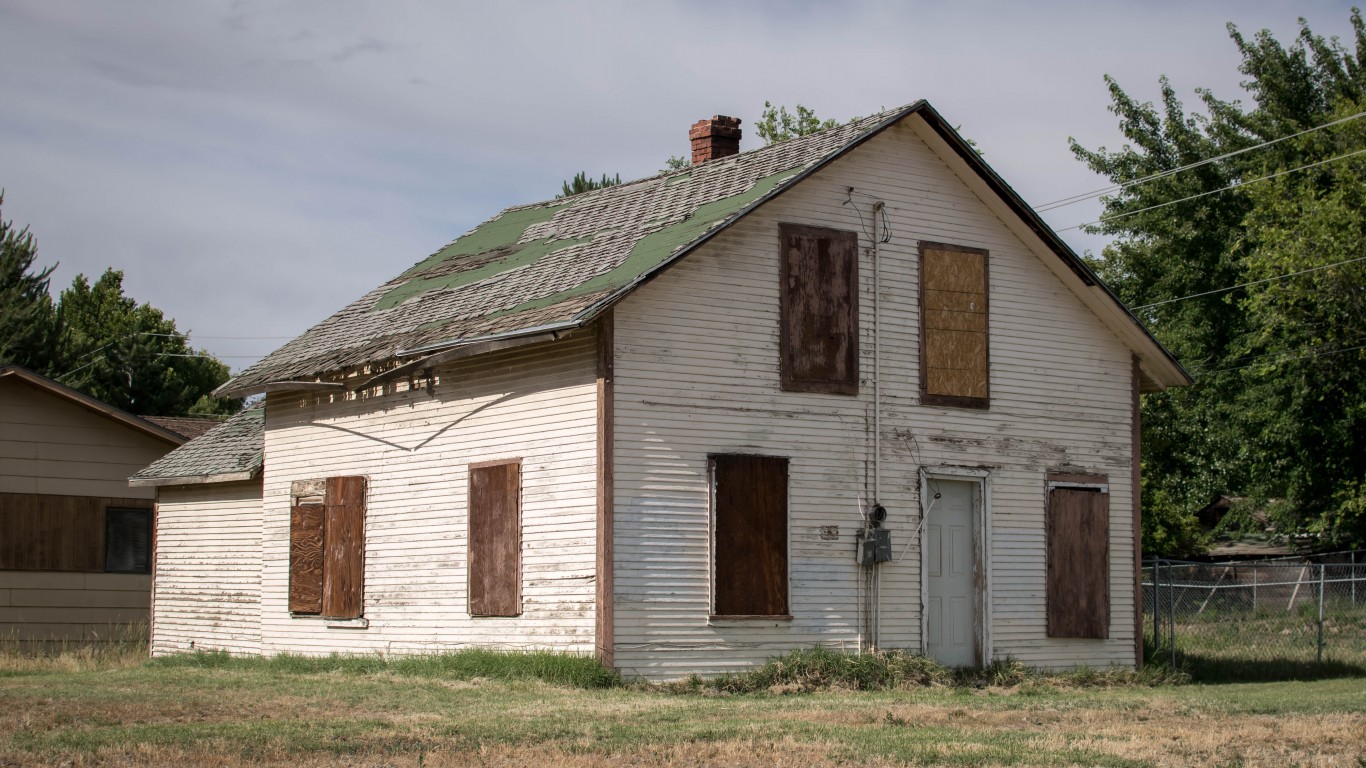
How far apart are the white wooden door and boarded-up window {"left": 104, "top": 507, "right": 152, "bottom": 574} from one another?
13.9 metres

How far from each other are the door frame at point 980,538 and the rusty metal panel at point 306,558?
25.7 ft

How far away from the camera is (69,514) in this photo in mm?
25906

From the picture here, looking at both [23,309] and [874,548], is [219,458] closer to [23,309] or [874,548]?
[874,548]

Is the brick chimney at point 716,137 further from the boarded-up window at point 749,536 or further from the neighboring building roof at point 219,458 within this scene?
the neighboring building roof at point 219,458

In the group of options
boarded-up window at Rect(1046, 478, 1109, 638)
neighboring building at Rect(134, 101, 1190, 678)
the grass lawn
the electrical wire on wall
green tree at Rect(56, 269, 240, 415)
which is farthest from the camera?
green tree at Rect(56, 269, 240, 415)

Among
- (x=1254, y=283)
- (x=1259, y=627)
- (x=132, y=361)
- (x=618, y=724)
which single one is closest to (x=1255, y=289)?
(x=1254, y=283)

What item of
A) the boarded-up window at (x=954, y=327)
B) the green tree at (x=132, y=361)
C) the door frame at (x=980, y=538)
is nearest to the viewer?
the door frame at (x=980, y=538)

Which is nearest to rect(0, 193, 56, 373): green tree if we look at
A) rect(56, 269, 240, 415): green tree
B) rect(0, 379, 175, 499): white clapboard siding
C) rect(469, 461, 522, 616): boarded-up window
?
rect(56, 269, 240, 415): green tree

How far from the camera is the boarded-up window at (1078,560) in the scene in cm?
2017

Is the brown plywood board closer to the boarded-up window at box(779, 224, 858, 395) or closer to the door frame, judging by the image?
the boarded-up window at box(779, 224, 858, 395)

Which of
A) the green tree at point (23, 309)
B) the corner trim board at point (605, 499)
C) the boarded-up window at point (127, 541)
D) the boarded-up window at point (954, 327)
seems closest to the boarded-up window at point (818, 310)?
the boarded-up window at point (954, 327)

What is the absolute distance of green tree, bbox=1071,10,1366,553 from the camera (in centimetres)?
3478

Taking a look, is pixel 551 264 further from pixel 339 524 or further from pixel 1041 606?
pixel 1041 606

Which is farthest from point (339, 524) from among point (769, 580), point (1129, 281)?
point (1129, 281)
